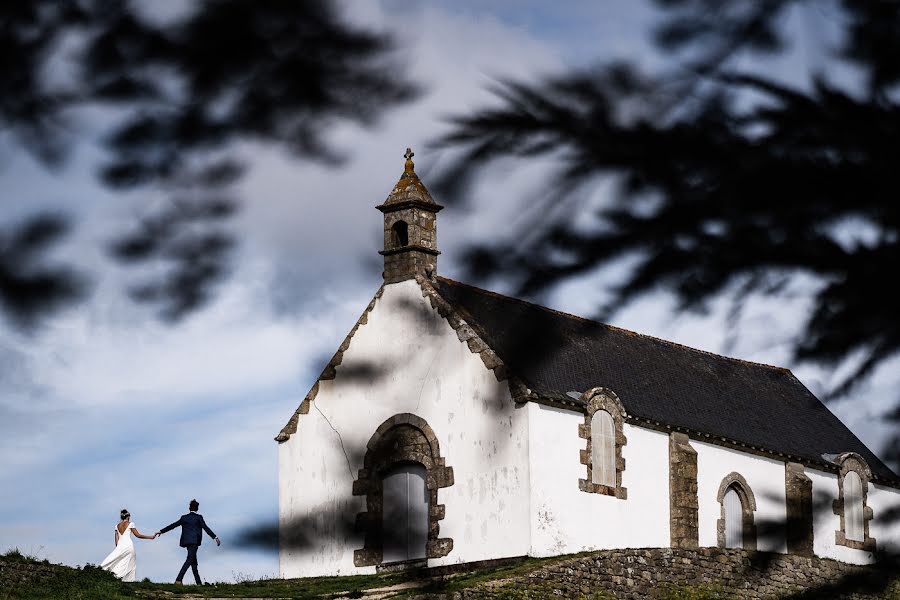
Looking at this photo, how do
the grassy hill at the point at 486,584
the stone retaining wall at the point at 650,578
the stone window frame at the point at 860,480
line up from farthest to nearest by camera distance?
the stone window frame at the point at 860,480
the stone retaining wall at the point at 650,578
the grassy hill at the point at 486,584

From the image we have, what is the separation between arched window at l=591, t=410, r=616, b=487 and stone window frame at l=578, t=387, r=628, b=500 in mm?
70

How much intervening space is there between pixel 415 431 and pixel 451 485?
132 cm

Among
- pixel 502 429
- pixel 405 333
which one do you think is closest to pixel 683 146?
pixel 405 333

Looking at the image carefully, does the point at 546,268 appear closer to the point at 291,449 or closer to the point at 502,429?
the point at 502,429

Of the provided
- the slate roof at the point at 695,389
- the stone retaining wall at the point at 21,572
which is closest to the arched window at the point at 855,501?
the slate roof at the point at 695,389

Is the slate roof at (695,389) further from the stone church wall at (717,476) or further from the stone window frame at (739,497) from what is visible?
the stone window frame at (739,497)

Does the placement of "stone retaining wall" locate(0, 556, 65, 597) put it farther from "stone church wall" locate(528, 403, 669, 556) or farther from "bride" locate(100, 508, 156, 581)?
"stone church wall" locate(528, 403, 669, 556)

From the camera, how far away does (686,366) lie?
3791 centimetres

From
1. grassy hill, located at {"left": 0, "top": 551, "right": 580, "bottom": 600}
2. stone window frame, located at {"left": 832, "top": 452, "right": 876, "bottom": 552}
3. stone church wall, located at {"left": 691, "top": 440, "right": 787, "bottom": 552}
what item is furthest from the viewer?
stone window frame, located at {"left": 832, "top": 452, "right": 876, "bottom": 552}

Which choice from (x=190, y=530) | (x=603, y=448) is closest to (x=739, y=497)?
(x=603, y=448)

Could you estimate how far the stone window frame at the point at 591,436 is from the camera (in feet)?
101

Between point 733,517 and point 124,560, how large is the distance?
43.4ft

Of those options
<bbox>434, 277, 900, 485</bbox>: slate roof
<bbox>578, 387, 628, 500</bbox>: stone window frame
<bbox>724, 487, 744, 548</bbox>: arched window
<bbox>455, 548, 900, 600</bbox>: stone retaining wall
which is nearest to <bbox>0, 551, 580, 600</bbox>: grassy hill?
Result: <bbox>455, 548, 900, 600</bbox>: stone retaining wall

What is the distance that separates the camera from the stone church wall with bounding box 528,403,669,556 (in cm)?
2955
